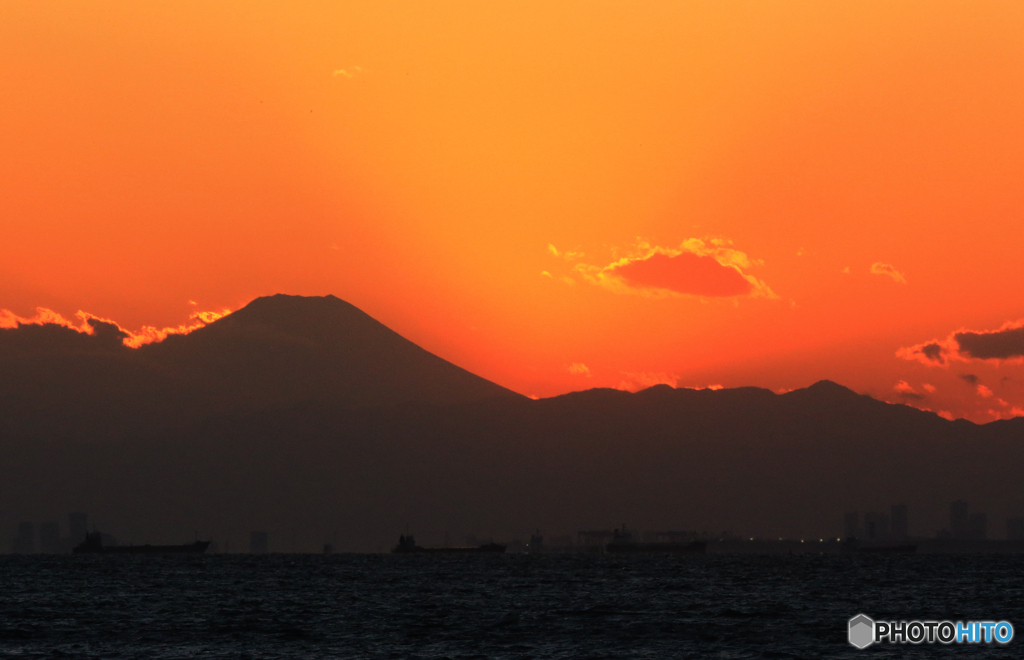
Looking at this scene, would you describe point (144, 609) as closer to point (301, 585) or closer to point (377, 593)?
point (377, 593)

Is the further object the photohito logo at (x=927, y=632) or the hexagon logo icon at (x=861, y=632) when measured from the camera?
the photohito logo at (x=927, y=632)

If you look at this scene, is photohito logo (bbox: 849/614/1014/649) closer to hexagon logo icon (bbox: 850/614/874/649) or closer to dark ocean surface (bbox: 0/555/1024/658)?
hexagon logo icon (bbox: 850/614/874/649)

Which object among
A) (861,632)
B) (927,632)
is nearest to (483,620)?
(861,632)

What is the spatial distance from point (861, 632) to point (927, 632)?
5.39 meters

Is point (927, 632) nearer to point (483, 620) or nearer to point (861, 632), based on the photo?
point (861, 632)

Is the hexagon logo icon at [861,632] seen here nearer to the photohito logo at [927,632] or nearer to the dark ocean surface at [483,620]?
the photohito logo at [927,632]

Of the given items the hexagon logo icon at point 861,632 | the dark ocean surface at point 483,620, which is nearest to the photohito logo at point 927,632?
the hexagon logo icon at point 861,632

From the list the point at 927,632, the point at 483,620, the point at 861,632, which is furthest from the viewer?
the point at 483,620

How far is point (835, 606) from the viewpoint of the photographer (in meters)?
136

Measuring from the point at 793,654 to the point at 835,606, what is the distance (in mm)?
51144

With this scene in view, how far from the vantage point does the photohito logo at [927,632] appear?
94.2 metres

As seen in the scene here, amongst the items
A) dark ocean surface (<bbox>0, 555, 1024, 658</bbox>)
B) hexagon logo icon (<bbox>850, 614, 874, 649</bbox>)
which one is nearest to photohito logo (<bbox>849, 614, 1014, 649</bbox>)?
hexagon logo icon (<bbox>850, 614, 874, 649</bbox>)

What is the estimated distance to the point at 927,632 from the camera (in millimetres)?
101625

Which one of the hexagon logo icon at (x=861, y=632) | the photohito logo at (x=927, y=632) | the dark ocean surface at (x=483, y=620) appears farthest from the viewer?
the photohito logo at (x=927, y=632)
